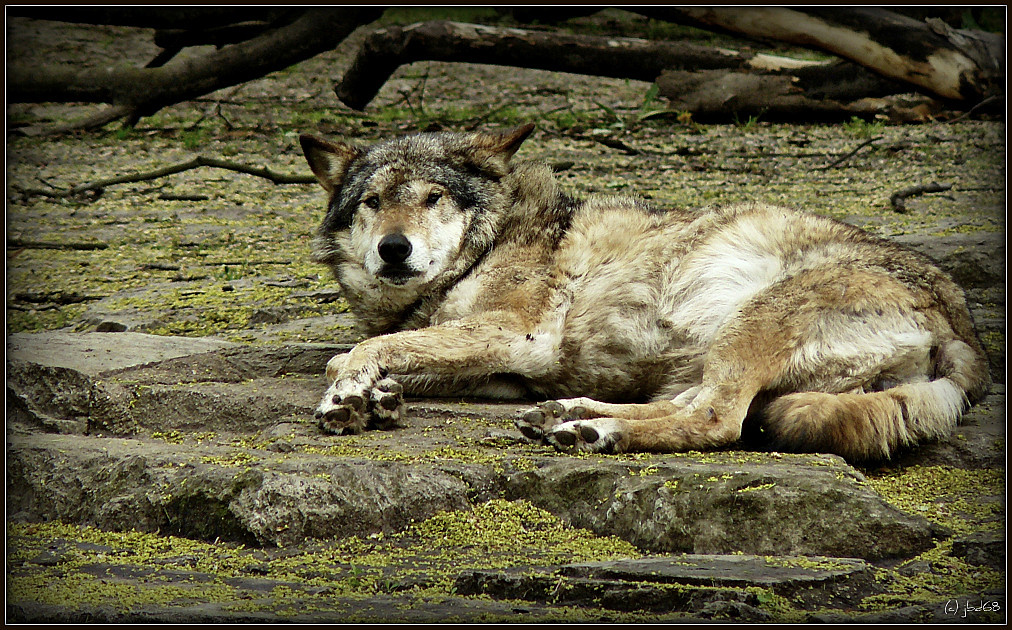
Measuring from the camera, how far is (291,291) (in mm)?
6680

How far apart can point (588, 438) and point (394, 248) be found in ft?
5.14

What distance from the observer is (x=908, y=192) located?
25.7ft

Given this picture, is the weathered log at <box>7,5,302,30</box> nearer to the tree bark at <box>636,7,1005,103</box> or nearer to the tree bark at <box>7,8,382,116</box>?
the tree bark at <box>7,8,382,116</box>

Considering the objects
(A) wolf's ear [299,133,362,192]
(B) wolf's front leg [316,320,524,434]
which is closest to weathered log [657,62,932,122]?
(A) wolf's ear [299,133,362,192]

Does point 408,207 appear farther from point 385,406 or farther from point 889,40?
point 889,40

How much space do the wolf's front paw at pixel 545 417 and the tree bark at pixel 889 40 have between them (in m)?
6.56

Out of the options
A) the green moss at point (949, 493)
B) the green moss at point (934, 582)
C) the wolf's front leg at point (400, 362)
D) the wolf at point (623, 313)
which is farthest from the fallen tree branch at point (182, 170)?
the green moss at point (934, 582)

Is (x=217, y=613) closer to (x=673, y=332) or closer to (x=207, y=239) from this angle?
(x=673, y=332)

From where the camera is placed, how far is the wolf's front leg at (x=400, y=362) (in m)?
3.96

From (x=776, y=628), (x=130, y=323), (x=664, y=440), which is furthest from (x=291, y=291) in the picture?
(x=776, y=628)

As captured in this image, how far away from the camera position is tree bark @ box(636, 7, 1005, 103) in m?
9.23

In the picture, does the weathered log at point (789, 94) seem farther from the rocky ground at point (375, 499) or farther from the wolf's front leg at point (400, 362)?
the wolf's front leg at point (400, 362)

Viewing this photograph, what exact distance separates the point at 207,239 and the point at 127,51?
7586mm

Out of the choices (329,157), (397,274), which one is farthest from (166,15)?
(397,274)
